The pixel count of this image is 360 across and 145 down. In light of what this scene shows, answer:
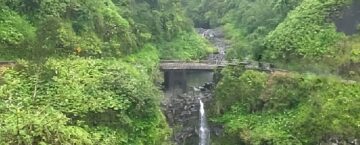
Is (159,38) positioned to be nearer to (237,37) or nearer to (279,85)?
(237,37)

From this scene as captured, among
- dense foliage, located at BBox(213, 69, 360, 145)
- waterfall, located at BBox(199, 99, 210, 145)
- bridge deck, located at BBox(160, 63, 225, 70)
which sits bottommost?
waterfall, located at BBox(199, 99, 210, 145)

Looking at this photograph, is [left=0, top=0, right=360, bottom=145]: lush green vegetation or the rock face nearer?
[left=0, top=0, right=360, bottom=145]: lush green vegetation

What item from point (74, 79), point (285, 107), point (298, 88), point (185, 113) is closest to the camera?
point (74, 79)

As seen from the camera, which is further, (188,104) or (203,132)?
(188,104)

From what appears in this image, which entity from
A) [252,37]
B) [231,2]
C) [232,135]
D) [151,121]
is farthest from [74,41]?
[231,2]

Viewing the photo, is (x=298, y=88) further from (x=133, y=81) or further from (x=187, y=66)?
(x=133, y=81)

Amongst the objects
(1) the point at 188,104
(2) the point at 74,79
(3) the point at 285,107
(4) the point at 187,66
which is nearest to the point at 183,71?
(4) the point at 187,66

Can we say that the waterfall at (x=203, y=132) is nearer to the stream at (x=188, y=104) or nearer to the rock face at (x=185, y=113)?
the stream at (x=188, y=104)

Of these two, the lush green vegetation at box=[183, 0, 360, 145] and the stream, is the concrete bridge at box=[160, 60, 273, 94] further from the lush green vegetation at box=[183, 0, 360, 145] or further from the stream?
the lush green vegetation at box=[183, 0, 360, 145]

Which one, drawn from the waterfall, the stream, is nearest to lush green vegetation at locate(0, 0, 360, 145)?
the waterfall

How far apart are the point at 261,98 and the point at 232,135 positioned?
9.75 ft

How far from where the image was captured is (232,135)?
31266 mm

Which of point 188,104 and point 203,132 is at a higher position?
point 188,104

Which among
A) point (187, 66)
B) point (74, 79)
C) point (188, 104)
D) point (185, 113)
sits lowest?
point (185, 113)
